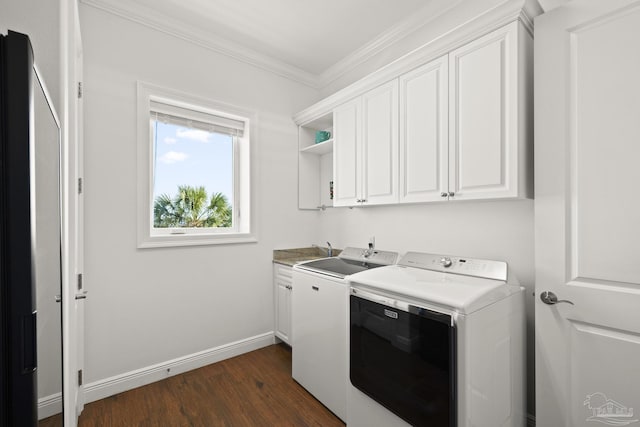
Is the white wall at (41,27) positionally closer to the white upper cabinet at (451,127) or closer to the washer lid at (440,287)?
the washer lid at (440,287)

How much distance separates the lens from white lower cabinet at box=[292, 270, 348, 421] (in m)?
1.80

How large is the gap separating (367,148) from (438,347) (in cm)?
150

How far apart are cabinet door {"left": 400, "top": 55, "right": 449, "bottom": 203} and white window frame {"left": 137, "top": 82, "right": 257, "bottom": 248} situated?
1.46 meters

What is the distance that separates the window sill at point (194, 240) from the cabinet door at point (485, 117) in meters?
1.83

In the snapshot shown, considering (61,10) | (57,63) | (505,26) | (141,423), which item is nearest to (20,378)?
(57,63)

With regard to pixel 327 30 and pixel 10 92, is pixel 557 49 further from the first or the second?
pixel 10 92

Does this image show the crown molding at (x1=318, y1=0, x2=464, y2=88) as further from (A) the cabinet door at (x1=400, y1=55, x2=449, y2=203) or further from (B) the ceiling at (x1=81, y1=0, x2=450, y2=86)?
(A) the cabinet door at (x1=400, y1=55, x2=449, y2=203)

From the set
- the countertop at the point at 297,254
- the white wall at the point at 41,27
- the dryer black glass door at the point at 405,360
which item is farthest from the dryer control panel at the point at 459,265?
the white wall at the point at 41,27

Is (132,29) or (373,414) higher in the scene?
(132,29)

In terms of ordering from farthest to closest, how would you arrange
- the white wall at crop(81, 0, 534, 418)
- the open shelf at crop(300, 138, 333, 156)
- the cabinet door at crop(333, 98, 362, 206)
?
the open shelf at crop(300, 138, 333, 156), the cabinet door at crop(333, 98, 362, 206), the white wall at crop(81, 0, 534, 418)

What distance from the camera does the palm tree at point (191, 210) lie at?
2439 mm

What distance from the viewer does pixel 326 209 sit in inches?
124

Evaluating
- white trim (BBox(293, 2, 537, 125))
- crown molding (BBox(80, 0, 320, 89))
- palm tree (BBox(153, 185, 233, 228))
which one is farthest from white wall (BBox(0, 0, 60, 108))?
white trim (BBox(293, 2, 537, 125))

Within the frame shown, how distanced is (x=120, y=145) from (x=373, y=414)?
243 centimetres
